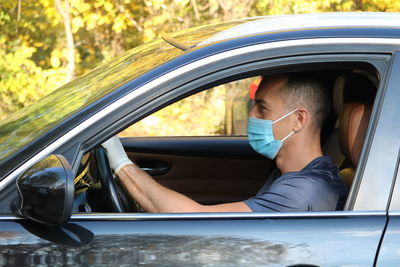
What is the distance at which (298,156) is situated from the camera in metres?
2.79

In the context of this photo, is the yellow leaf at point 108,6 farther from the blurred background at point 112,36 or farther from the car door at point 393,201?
the car door at point 393,201

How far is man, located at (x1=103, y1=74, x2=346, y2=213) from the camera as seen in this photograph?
2.58 m

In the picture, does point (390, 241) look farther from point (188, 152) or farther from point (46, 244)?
point (188, 152)

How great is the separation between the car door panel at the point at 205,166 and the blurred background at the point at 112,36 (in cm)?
335

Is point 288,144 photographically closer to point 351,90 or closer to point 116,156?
point 351,90

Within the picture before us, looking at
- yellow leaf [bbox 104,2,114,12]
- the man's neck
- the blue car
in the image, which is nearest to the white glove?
the blue car

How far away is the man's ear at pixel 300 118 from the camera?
2770 millimetres

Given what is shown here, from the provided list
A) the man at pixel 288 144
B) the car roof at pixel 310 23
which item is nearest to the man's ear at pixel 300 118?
the man at pixel 288 144

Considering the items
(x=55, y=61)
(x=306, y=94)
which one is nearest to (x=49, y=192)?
(x=306, y=94)

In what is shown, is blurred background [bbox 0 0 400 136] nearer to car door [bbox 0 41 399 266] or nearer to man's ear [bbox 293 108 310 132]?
man's ear [bbox 293 108 310 132]

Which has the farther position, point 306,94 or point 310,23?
point 306,94

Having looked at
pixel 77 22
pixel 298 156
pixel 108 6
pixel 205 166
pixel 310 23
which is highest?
pixel 108 6

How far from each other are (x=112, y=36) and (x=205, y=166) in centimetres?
548

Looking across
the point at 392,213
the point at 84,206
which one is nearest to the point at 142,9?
the point at 84,206
